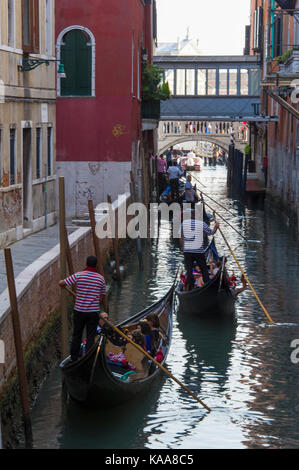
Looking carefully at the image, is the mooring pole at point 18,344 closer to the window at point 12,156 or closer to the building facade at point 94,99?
the window at point 12,156

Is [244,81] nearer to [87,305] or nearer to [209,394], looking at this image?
[209,394]

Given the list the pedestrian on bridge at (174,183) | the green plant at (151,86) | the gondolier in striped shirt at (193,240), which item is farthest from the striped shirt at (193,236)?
the pedestrian on bridge at (174,183)

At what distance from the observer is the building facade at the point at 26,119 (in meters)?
14.0

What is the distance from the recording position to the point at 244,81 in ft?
119

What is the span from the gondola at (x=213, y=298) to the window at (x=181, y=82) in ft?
77.0

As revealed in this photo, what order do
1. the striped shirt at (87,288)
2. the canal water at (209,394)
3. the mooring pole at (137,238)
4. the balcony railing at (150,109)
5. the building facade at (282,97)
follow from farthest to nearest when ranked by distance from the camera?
the balcony railing at (150,109)
the building facade at (282,97)
the mooring pole at (137,238)
the striped shirt at (87,288)
the canal water at (209,394)

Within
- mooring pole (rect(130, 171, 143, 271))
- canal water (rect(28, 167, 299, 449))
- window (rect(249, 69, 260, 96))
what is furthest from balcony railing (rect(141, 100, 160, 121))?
window (rect(249, 69, 260, 96))

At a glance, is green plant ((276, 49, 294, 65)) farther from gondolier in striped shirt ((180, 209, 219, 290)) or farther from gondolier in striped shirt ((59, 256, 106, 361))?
gondolier in striped shirt ((59, 256, 106, 361))

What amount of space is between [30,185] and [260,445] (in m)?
8.87

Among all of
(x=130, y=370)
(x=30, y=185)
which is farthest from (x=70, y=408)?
(x=30, y=185)

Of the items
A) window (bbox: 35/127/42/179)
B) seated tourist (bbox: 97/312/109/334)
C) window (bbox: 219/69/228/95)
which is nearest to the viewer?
seated tourist (bbox: 97/312/109/334)

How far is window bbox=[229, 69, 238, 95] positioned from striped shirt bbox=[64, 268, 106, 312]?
27.7 meters

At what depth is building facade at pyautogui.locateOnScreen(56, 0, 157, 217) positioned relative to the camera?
19594mm

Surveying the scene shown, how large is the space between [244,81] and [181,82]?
2.38 meters
